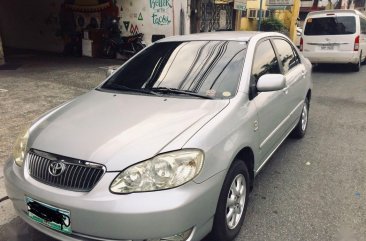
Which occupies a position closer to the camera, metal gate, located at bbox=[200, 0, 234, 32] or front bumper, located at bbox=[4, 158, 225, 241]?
front bumper, located at bbox=[4, 158, 225, 241]

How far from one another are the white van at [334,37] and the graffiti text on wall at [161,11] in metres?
4.48

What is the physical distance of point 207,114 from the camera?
2.76 meters

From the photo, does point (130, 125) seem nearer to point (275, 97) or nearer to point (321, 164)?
point (275, 97)

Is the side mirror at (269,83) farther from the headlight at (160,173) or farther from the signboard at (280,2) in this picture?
the signboard at (280,2)

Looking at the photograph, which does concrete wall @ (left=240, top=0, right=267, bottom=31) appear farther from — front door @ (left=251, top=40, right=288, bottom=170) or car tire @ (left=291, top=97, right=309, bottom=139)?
front door @ (left=251, top=40, right=288, bottom=170)

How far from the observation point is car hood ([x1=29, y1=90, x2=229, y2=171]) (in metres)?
2.36

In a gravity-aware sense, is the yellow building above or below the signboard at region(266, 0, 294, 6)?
below

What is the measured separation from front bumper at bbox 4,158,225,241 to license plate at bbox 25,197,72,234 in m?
0.04

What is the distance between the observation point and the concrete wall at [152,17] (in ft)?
39.2

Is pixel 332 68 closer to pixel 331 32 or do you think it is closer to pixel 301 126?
pixel 331 32

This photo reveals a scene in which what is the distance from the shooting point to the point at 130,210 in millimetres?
2148

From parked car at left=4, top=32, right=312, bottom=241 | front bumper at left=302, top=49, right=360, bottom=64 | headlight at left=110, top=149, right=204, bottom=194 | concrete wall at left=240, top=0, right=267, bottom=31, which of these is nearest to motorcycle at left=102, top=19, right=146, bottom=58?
front bumper at left=302, top=49, right=360, bottom=64

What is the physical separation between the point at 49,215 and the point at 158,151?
0.83m

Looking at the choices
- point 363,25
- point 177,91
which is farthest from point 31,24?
point 177,91
